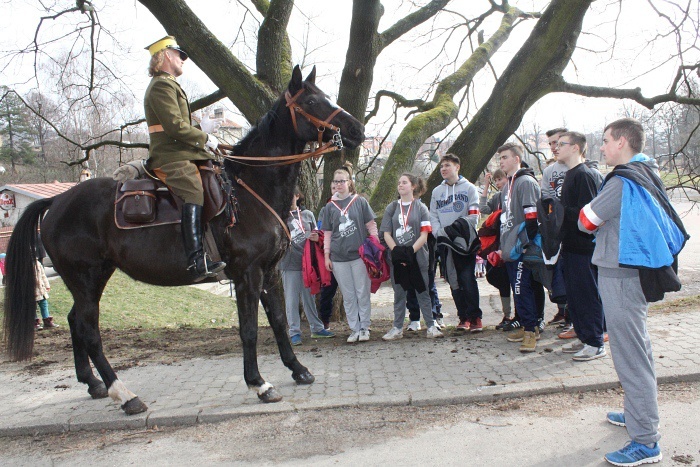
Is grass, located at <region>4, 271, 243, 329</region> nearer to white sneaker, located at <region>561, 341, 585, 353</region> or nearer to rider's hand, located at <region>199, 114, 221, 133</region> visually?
rider's hand, located at <region>199, 114, 221, 133</region>

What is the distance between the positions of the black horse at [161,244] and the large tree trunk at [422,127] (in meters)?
4.10

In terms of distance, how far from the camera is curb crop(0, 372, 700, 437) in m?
4.77

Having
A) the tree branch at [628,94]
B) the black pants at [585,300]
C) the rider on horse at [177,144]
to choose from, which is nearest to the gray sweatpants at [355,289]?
the rider on horse at [177,144]

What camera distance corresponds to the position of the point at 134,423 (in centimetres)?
477

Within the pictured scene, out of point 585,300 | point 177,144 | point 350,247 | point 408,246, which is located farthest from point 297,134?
point 585,300

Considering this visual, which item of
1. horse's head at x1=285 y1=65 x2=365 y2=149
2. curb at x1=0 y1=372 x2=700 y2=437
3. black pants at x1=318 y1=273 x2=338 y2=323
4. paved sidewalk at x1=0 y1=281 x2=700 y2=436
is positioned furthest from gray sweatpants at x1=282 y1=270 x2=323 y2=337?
horse's head at x1=285 y1=65 x2=365 y2=149

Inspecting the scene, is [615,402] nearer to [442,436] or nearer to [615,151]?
[442,436]

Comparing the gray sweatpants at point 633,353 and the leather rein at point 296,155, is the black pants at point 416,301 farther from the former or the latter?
the gray sweatpants at point 633,353

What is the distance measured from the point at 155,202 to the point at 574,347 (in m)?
4.71

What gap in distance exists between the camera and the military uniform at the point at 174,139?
4.82 m

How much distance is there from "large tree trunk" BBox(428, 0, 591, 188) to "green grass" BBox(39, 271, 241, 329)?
642 centimetres

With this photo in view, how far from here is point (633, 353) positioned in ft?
11.7

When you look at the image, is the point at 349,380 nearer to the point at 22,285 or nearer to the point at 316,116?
the point at 316,116

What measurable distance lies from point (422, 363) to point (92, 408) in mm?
3381
